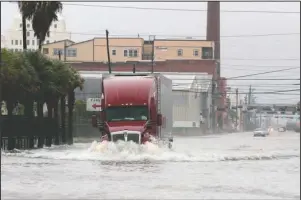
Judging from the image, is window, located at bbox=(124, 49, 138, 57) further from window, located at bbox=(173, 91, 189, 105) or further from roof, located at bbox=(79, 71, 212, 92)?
window, located at bbox=(173, 91, 189, 105)

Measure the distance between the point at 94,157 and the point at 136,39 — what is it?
8583 centimetres

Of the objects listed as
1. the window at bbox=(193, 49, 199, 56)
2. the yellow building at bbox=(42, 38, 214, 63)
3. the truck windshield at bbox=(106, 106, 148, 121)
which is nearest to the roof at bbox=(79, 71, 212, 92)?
the yellow building at bbox=(42, 38, 214, 63)

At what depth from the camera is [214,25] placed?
341ft

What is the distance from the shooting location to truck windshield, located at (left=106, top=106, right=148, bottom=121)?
93.8 feet

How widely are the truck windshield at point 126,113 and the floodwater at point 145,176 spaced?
169 centimetres

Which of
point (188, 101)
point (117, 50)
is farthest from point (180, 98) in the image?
point (117, 50)

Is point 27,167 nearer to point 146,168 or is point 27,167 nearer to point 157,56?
point 146,168

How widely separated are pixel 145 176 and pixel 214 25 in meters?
87.0

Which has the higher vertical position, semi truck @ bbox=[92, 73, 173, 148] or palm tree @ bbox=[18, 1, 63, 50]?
palm tree @ bbox=[18, 1, 63, 50]

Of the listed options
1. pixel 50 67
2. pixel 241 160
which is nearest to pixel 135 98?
pixel 241 160

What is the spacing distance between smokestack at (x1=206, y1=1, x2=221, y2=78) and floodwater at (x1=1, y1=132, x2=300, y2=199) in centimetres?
7478

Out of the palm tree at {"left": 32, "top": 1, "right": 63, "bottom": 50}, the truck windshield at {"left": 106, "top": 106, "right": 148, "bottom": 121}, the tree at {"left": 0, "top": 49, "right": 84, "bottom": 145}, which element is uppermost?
the palm tree at {"left": 32, "top": 1, "right": 63, "bottom": 50}

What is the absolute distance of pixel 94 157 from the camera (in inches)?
1038

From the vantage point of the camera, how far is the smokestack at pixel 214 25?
331 feet
